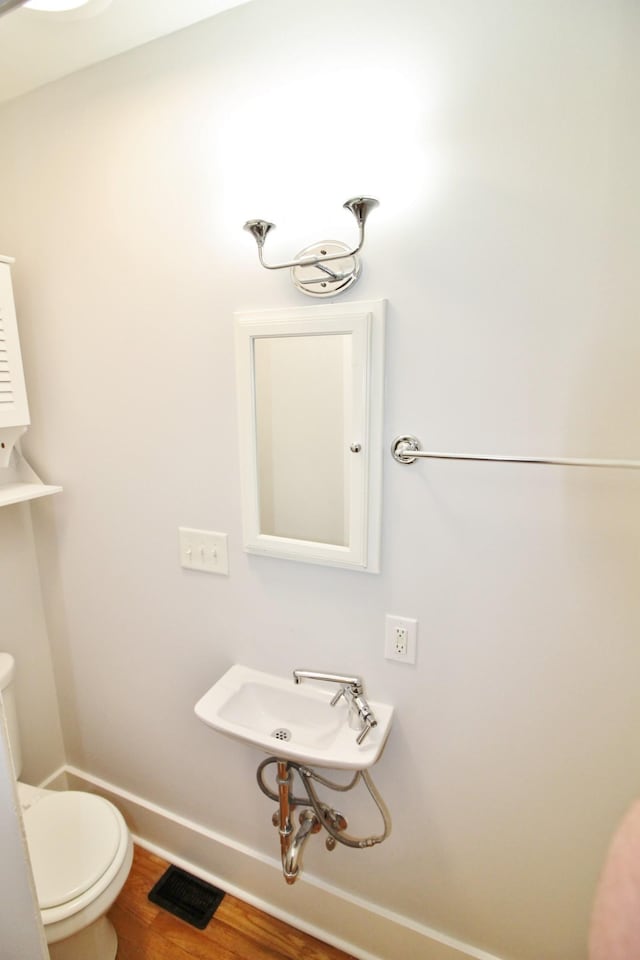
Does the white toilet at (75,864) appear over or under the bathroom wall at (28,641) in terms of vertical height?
under

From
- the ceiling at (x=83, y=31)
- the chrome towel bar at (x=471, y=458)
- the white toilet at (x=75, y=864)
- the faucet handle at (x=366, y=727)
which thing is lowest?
the white toilet at (x=75, y=864)

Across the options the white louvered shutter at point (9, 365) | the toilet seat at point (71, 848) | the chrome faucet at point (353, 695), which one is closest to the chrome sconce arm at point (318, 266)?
the white louvered shutter at point (9, 365)

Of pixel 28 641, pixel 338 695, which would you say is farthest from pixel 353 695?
pixel 28 641

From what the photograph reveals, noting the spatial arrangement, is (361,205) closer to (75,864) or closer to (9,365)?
(9,365)

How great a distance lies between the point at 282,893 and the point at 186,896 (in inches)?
14.3

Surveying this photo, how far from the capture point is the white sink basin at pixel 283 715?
106 cm

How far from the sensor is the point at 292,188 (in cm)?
102

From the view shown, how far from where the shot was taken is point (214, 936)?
4.56 ft

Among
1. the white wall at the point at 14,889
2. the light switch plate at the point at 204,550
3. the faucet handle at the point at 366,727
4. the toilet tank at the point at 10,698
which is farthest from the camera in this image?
the toilet tank at the point at 10,698

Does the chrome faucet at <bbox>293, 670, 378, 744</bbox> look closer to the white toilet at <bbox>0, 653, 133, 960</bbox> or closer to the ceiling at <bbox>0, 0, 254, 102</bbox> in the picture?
the white toilet at <bbox>0, 653, 133, 960</bbox>

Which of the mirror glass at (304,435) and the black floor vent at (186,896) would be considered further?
the black floor vent at (186,896)

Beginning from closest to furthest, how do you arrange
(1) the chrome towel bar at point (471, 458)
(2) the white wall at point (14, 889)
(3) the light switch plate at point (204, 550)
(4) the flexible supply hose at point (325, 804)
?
(2) the white wall at point (14, 889) < (1) the chrome towel bar at point (471, 458) < (4) the flexible supply hose at point (325, 804) < (3) the light switch plate at point (204, 550)

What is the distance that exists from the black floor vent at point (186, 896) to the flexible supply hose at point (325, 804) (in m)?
0.58

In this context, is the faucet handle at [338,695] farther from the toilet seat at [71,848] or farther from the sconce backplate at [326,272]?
the sconce backplate at [326,272]
